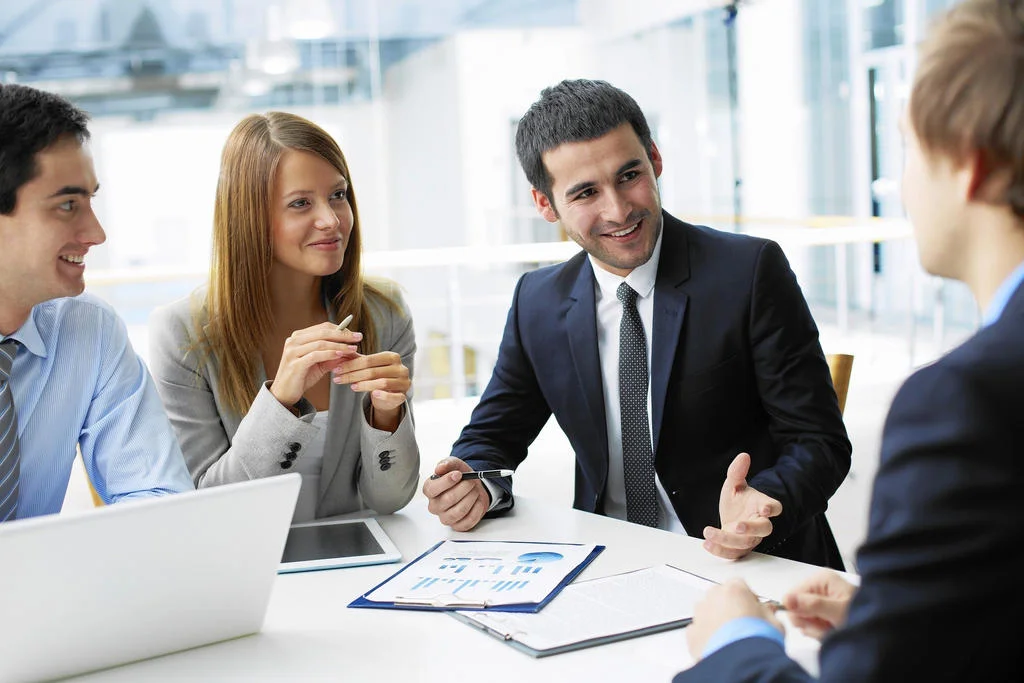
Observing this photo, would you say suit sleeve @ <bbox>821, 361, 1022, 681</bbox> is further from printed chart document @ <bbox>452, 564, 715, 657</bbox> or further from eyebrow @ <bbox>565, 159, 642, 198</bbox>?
eyebrow @ <bbox>565, 159, 642, 198</bbox>

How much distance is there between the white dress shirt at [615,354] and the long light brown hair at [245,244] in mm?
482

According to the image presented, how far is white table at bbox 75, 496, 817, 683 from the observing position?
3.90ft

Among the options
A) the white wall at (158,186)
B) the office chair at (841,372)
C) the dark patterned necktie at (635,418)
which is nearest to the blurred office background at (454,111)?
the white wall at (158,186)

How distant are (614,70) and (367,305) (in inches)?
312

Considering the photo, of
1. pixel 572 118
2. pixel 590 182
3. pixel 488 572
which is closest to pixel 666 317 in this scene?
pixel 590 182

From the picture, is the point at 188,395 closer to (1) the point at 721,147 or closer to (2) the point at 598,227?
(2) the point at 598,227

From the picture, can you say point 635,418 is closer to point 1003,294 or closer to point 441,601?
point 441,601

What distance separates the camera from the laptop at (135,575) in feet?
3.56

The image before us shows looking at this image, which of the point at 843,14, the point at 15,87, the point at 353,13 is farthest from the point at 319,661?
the point at 843,14

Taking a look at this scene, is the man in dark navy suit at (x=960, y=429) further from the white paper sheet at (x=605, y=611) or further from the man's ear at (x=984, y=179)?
the white paper sheet at (x=605, y=611)

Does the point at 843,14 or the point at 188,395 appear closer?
the point at 188,395

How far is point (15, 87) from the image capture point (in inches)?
66.6

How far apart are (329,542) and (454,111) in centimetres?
738

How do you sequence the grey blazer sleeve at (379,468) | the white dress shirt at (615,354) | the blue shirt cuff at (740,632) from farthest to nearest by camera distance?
the white dress shirt at (615,354), the grey blazer sleeve at (379,468), the blue shirt cuff at (740,632)
